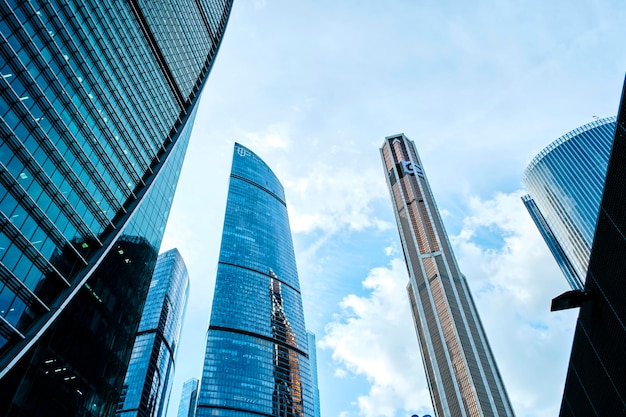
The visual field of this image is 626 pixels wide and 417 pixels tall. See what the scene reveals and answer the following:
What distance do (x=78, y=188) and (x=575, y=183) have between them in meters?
162

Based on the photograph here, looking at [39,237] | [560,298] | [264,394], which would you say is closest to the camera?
[560,298]

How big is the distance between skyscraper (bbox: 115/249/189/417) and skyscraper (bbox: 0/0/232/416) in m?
92.4

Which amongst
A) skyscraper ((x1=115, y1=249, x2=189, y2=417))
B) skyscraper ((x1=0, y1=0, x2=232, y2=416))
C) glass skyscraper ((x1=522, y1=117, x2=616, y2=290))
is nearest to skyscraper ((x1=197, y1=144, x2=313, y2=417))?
skyscraper ((x1=115, y1=249, x2=189, y2=417))

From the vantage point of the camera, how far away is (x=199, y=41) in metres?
89.4

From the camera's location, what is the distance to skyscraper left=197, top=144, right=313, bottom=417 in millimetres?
151625

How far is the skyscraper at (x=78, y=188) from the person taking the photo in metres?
38.1

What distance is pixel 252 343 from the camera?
547 ft

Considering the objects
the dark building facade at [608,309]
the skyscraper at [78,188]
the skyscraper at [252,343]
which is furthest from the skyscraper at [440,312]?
the dark building facade at [608,309]

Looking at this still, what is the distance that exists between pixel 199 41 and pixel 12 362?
70610mm

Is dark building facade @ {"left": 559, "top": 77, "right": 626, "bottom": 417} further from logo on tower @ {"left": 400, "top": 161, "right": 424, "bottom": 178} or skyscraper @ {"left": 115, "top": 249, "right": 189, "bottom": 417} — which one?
logo on tower @ {"left": 400, "top": 161, "right": 424, "bottom": 178}

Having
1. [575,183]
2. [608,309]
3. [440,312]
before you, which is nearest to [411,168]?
[575,183]

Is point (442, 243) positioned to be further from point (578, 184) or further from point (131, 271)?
point (131, 271)

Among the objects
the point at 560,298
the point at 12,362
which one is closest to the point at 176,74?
the point at 12,362

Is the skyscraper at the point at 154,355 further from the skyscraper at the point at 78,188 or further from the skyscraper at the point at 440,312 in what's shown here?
the skyscraper at the point at 440,312
